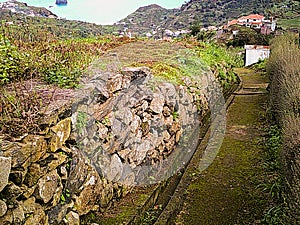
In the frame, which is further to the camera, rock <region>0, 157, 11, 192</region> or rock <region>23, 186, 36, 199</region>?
rock <region>23, 186, 36, 199</region>

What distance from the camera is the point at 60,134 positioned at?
12.2ft

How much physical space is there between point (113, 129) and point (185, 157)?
2.26 meters

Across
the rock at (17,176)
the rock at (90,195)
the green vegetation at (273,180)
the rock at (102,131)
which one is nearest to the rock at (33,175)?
the rock at (17,176)

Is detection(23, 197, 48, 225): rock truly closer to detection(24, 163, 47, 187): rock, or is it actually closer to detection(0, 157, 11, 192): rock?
detection(24, 163, 47, 187): rock

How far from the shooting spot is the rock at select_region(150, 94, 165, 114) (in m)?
5.99

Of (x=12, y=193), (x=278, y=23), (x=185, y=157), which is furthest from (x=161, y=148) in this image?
(x=278, y=23)

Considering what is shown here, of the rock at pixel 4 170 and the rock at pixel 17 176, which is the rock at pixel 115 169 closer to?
the rock at pixel 17 176

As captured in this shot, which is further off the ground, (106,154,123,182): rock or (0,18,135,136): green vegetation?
(0,18,135,136): green vegetation

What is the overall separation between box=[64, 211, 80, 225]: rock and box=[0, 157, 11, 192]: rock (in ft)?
3.67

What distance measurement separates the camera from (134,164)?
5293 millimetres

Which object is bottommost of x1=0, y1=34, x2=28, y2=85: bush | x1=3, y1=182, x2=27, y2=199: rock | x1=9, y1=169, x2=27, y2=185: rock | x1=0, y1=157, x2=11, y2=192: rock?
x1=3, y1=182, x2=27, y2=199: rock

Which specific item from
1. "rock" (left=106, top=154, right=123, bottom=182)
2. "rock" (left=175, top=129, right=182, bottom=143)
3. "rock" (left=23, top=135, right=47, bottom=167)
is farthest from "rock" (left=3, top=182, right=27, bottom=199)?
"rock" (left=175, top=129, right=182, bottom=143)

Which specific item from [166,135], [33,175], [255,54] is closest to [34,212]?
[33,175]

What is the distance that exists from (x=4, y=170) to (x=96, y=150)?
1.77 metres
